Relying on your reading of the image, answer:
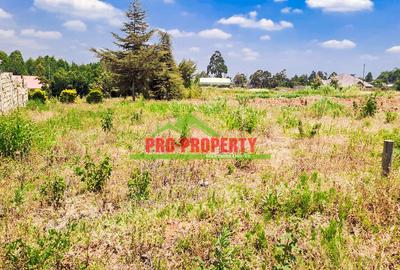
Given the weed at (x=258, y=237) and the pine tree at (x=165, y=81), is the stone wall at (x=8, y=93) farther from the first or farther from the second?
the weed at (x=258, y=237)

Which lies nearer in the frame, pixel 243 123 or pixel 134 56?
pixel 243 123

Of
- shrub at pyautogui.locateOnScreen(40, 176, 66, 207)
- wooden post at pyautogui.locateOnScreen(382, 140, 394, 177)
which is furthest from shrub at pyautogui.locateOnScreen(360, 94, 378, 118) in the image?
shrub at pyautogui.locateOnScreen(40, 176, 66, 207)

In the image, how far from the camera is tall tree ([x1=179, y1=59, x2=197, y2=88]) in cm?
3578

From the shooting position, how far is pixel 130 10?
27.8 m

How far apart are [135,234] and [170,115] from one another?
32.3 ft

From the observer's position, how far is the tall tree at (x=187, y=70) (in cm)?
3578

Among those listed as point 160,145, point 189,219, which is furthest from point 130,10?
point 189,219

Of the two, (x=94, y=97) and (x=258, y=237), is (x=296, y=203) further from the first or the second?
(x=94, y=97)

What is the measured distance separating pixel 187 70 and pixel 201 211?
32146 millimetres

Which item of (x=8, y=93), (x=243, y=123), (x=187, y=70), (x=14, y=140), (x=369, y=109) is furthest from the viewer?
(x=187, y=70)

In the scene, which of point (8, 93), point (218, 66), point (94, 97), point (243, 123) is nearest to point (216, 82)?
point (218, 66)

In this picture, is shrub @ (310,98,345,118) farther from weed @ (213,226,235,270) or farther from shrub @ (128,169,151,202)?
weed @ (213,226,235,270)

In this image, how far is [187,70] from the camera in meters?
36.1

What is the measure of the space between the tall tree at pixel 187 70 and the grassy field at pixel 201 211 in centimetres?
2790
